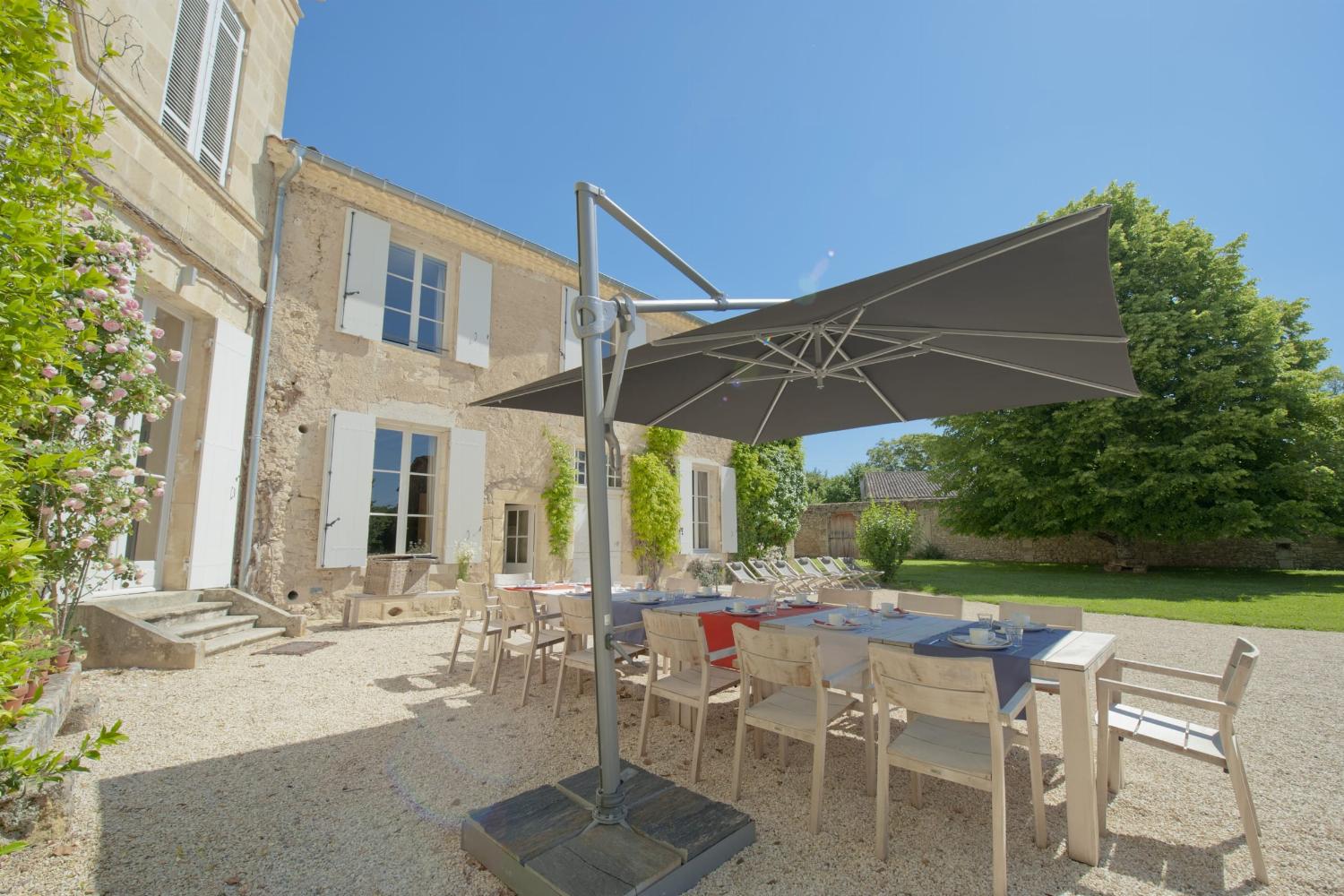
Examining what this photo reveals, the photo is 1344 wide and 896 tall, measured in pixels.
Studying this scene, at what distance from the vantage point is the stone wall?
44.9ft

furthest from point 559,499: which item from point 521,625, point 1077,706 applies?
point 1077,706

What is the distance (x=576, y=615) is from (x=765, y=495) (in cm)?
830

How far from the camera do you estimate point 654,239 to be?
255 centimetres

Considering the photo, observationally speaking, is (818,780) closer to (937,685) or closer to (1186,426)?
(937,685)

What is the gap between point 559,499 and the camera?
861 centimetres

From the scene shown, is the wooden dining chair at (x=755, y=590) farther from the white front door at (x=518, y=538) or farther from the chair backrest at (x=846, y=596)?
the white front door at (x=518, y=538)

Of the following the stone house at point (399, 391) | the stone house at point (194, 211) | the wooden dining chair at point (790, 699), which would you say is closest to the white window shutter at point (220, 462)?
the stone house at point (194, 211)

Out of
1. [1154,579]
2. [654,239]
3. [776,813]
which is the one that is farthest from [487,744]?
[1154,579]

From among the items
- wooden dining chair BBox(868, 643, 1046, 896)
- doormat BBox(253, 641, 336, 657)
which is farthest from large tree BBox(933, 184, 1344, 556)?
doormat BBox(253, 641, 336, 657)

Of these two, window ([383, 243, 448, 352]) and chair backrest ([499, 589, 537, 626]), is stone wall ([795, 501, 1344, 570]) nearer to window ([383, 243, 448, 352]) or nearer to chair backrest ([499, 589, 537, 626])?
window ([383, 243, 448, 352])

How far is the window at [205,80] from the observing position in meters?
5.35

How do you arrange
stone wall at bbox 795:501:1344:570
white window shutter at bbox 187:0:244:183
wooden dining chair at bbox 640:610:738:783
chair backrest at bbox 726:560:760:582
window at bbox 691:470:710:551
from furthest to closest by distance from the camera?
stone wall at bbox 795:501:1344:570 → window at bbox 691:470:710:551 → chair backrest at bbox 726:560:760:582 → white window shutter at bbox 187:0:244:183 → wooden dining chair at bbox 640:610:738:783

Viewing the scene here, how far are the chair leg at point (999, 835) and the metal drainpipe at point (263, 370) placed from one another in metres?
6.96

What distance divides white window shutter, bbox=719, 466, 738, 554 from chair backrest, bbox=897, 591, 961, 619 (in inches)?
270
